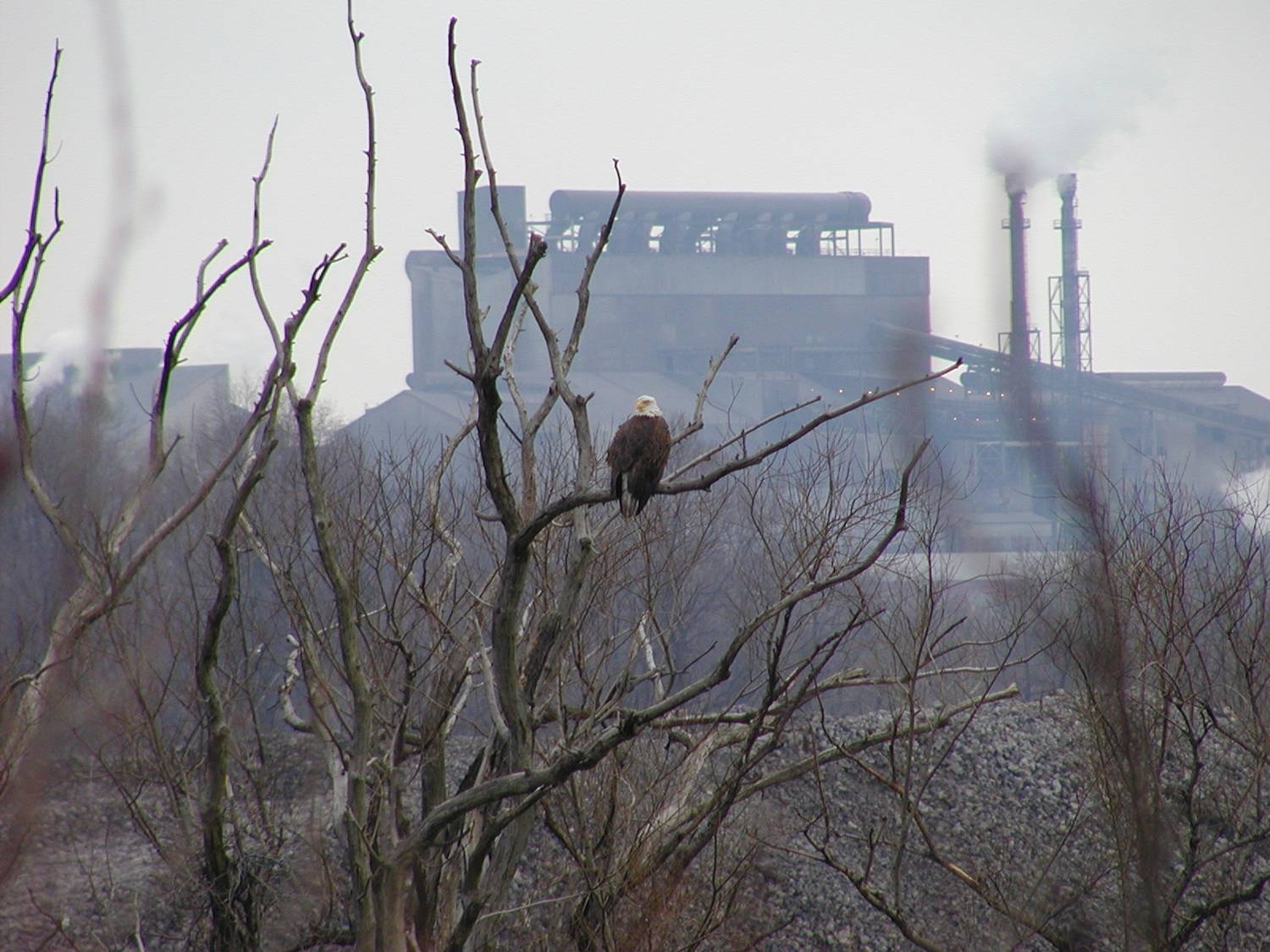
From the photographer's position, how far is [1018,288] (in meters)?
31.1

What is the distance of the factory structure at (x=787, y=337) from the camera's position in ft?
104

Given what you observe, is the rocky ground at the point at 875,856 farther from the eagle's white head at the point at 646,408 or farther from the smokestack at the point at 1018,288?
the smokestack at the point at 1018,288

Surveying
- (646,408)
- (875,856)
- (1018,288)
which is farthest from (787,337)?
(646,408)

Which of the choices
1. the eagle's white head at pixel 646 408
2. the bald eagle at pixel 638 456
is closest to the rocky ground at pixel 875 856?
the eagle's white head at pixel 646 408

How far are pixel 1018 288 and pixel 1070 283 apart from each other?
3.15 m

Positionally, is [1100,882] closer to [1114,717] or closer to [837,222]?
[1114,717]

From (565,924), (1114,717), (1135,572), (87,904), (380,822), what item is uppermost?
(1135,572)

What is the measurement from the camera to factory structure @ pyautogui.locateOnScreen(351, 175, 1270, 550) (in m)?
31.8

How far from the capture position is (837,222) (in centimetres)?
3919

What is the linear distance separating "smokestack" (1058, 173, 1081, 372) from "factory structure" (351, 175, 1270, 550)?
0.17ft

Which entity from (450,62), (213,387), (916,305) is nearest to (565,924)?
(450,62)

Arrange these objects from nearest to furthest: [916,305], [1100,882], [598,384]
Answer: [1100,882] < [598,384] < [916,305]

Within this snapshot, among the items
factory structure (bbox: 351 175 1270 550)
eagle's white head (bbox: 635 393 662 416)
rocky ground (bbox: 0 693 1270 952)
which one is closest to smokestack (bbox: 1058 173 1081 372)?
factory structure (bbox: 351 175 1270 550)

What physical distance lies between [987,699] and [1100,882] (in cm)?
522
